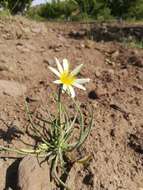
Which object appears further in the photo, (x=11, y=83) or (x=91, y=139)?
(x=11, y=83)

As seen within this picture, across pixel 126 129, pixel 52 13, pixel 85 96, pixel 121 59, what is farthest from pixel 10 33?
pixel 52 13

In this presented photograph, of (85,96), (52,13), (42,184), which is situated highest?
(85,96)

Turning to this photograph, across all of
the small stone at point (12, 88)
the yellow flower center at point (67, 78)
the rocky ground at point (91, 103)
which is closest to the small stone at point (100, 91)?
the rocky ground at point (91, 103)

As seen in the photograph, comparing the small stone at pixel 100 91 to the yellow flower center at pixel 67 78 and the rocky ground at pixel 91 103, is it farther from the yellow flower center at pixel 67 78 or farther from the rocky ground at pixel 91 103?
the yellow flower center at pixel 67 78

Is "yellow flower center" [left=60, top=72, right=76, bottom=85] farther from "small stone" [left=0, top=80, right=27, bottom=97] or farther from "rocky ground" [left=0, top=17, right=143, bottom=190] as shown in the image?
"small stone" [left=0, top=80, right=27, bottom=97]

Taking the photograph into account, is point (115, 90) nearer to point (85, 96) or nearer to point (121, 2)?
point (85, 96)

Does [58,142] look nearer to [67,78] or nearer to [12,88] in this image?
[67,78]
